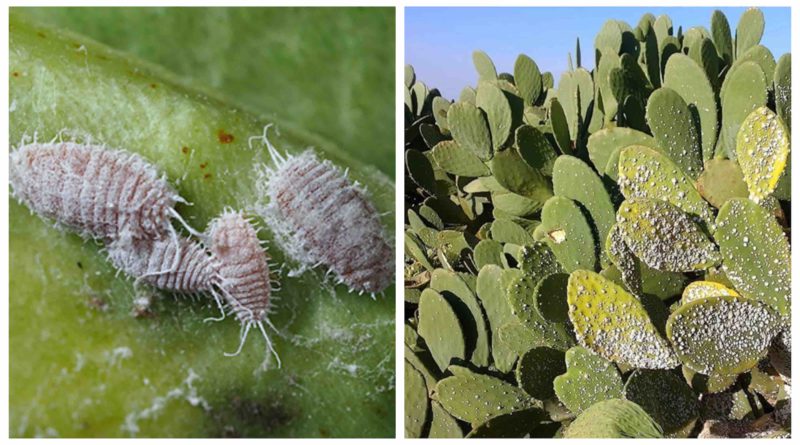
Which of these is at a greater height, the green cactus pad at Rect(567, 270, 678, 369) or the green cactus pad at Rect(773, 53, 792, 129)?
the green cactus pad at Rect(773, 53, 792, 129)

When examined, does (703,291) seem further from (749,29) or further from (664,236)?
(749,29)

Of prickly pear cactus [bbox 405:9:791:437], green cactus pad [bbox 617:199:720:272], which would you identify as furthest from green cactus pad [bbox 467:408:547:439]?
green cactus pad [bbox 617:199:720:272]


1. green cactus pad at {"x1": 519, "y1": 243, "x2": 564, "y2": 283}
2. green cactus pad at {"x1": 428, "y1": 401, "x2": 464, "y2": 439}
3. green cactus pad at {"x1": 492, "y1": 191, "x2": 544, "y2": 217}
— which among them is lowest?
green cactus pad at {"x1": 428, "y1": 401, "x2": 464, "y2": 439}

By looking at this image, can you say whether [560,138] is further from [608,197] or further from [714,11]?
[714,11]

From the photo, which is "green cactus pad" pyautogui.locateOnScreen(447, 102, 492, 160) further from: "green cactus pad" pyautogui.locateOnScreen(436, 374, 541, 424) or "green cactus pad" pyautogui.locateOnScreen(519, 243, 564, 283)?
"green cactus pad" pyautogui.locateOnScreen(436, 374, 541, 424)

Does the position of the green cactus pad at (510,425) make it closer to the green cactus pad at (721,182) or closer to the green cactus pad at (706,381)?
the green cactus pad at (706,381)

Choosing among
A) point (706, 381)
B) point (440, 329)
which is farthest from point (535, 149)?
point (706, 381)

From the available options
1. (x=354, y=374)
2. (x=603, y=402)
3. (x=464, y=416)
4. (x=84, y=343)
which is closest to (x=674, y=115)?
(x=603, y=402)
